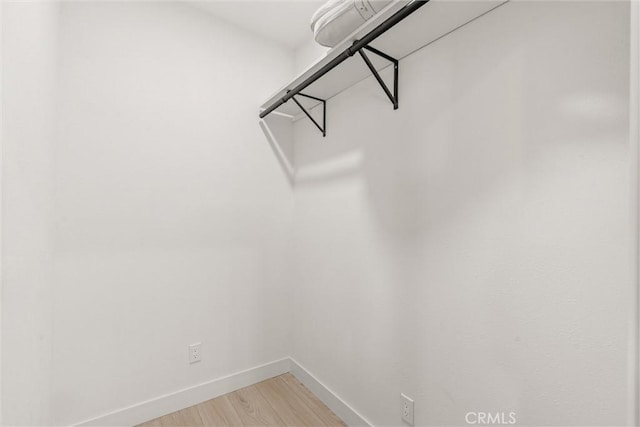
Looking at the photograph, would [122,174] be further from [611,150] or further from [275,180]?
[611,150]

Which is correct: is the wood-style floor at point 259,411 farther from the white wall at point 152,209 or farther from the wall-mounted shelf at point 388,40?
the wall-mounted shelf at point 388,40

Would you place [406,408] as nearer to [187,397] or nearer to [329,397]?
[329,397]

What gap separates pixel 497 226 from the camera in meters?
1.00

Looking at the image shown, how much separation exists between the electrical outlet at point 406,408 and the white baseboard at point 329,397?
26 cm

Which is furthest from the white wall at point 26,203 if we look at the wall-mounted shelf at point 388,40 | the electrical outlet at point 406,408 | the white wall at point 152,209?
the electrical outlet at point 406,408

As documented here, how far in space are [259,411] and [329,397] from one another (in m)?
0.41

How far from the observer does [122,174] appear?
5.07ft

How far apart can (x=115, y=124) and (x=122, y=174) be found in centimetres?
26

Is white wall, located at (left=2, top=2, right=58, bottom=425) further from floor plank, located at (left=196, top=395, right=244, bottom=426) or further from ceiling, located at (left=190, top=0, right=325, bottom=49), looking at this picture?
ceiling, located at (left=190, top=0, right=325, bottom=49)

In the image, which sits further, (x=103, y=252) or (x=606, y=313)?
(x=103, y=252)

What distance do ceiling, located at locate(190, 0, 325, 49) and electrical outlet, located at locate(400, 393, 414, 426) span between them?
6.96 ft

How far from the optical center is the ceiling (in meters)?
1.73

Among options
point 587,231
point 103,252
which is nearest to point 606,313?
point 587,231

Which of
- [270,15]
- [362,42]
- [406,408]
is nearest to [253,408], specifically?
[406,408]
